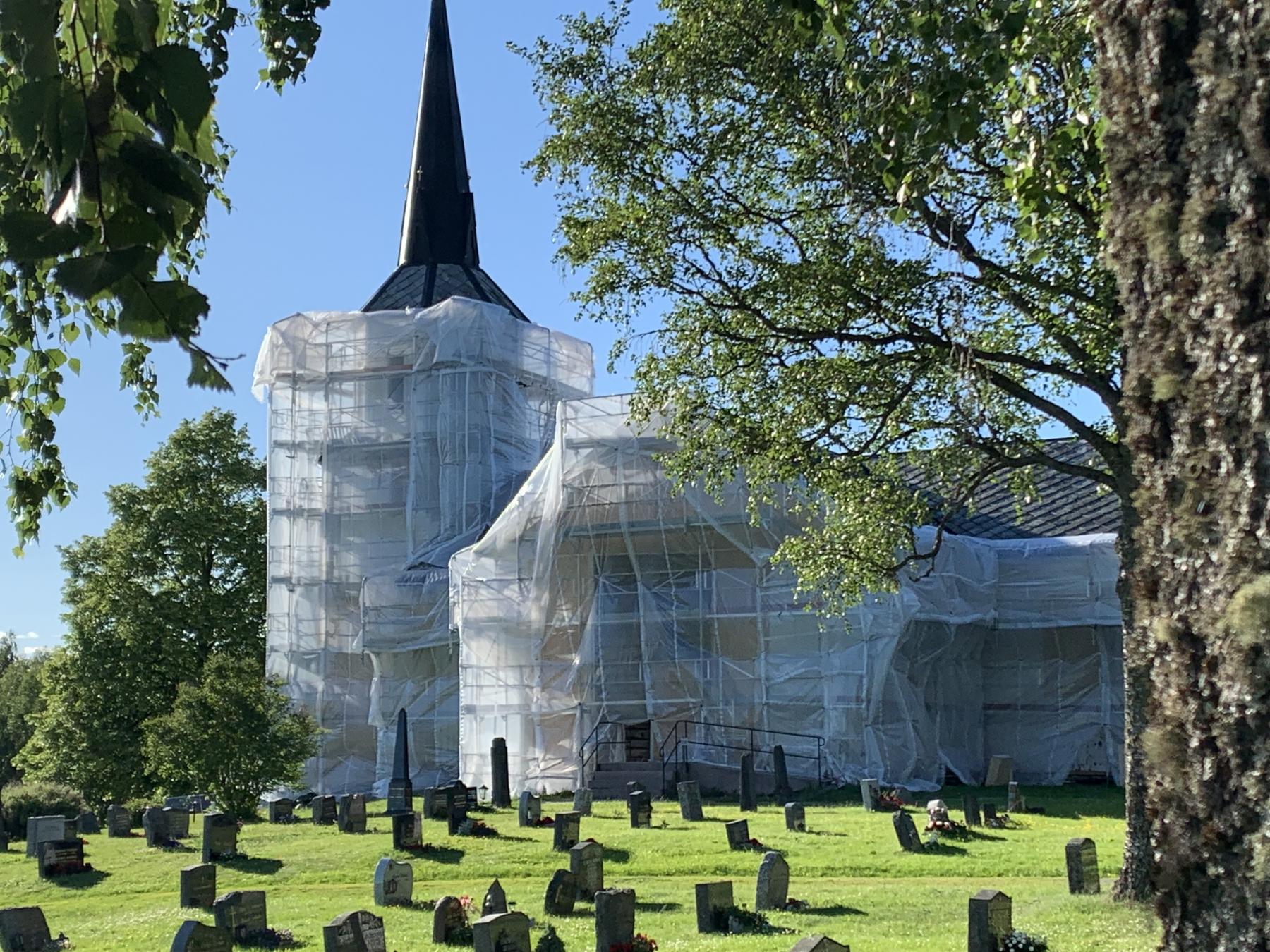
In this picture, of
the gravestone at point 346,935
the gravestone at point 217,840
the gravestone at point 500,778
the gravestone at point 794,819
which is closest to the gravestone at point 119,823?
the gravestone at point 217,840

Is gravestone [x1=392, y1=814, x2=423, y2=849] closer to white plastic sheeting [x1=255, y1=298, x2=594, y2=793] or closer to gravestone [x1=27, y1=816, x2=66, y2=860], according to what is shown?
gravestone [x1=27, y1=816, x2=66, y2=860]

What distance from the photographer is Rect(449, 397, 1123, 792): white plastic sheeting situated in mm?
32656

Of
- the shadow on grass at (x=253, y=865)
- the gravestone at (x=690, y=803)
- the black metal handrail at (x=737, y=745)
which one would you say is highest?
the black metal handrail at (x=737, y=745)

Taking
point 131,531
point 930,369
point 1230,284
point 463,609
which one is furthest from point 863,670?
point 1230,284

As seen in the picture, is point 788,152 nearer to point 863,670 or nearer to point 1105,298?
point 1105,298

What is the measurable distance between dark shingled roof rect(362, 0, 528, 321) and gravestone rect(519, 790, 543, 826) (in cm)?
2684

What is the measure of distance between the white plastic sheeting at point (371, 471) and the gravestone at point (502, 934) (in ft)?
101

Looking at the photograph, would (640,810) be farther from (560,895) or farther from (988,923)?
(988,923)

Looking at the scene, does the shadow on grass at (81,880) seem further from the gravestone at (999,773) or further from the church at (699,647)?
the gravestone at (999,773)

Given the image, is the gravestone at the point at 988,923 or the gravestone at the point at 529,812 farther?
the gravestone at the point at 529,812

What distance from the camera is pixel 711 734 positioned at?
33156 millimetres

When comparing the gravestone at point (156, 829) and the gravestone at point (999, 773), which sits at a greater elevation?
the gravestone at point (999, 773)

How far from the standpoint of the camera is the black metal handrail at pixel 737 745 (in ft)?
104

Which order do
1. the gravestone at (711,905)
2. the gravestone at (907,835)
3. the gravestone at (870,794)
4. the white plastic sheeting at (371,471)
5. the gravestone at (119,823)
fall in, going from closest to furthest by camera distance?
1. the gravestone at (711,905)
2. the gravestone at (907,835)
3. the gravestone at (870,794)
4. the gravestone at (119,823)
5. the white plastic sheeting at (371,471)
